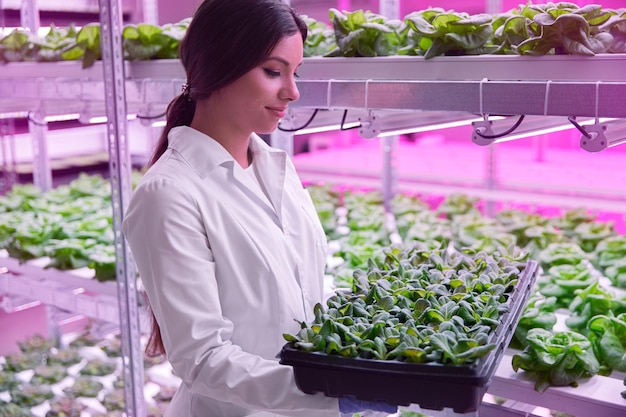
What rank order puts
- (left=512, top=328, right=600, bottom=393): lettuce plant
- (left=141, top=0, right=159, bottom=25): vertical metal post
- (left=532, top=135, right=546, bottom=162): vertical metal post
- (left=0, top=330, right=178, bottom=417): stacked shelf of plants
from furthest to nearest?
(left=532, top=135, right=546, bottom=162): vertical metal post, (left=141, top=0, right=159, bottom=25): vertical metal post, (left=0, top=330, right=178, bottom=417): stacked shelf of plants, (left=512, top=328, right=600, bottom=393): lettuce plant

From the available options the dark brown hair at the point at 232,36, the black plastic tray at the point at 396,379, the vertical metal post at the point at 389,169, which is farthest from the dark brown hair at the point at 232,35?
the vertical metal post at the point at 389,169

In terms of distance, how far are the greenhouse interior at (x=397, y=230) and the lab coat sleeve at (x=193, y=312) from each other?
79mm

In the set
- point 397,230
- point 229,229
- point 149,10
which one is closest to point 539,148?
point 397,230

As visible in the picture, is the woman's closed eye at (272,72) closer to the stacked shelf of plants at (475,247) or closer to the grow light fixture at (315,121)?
the stacked shelf of plants at (475,247)

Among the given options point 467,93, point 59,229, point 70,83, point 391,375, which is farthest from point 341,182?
point 391,375

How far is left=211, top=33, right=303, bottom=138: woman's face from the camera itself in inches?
64.4

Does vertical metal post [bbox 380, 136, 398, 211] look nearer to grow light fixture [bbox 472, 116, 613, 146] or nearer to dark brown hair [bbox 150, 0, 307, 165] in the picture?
grow light fixture [bbox 472, 116, 613, 146]

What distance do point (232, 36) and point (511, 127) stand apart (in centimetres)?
79

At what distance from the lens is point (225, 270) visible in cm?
161

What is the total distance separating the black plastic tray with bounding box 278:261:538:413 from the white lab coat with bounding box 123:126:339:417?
69 mm

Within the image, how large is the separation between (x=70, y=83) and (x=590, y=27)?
1.81m

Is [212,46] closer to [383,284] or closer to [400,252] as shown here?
[383,284]

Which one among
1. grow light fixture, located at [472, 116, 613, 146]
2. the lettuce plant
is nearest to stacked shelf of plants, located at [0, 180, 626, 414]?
the lettuce plant

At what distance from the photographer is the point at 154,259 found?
1.51 meters
